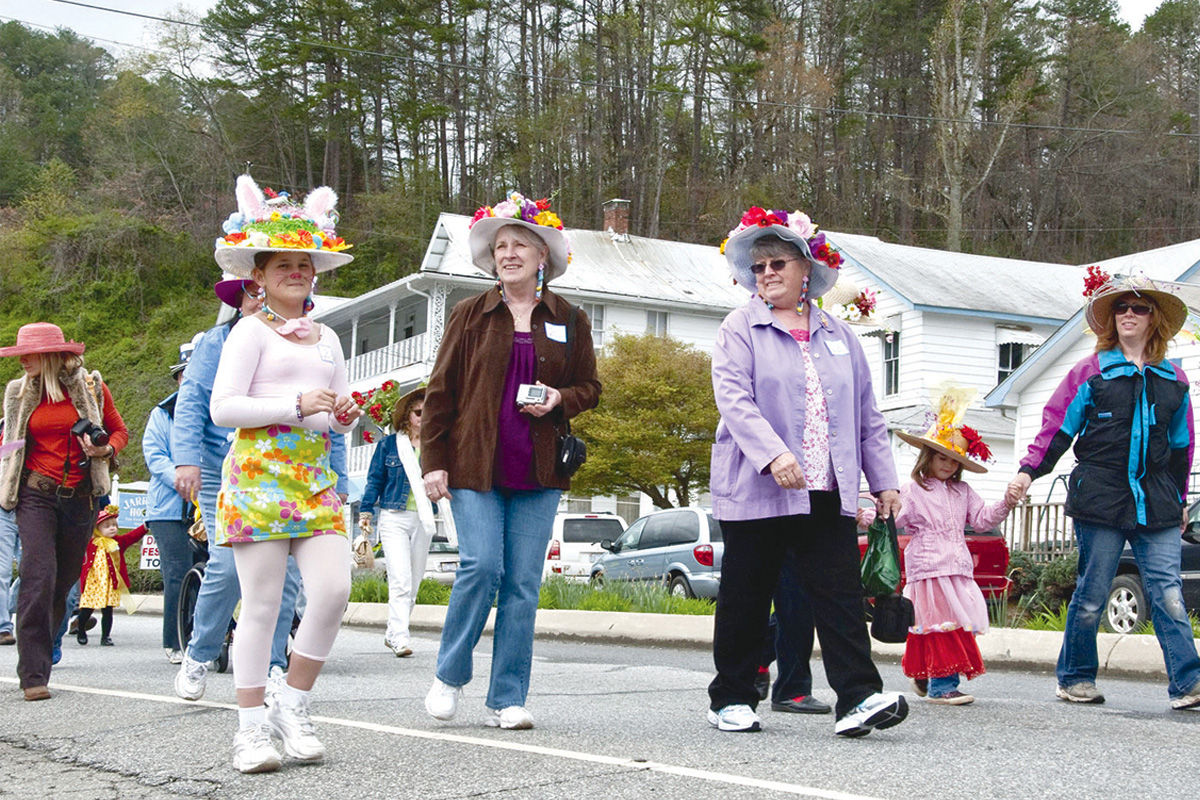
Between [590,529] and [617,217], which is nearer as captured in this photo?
[590,529]

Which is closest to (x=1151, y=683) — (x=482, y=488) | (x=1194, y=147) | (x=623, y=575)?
(x=482, y=488)

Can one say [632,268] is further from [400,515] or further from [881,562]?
[881,562]

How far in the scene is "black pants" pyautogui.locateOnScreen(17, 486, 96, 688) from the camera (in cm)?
723

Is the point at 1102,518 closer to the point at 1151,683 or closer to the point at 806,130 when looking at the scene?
the point at 1151,683

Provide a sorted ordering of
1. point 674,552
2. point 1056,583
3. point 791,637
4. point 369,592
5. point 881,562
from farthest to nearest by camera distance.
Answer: point 674,552, point 369,592, point 1056,583, point 791,637, point 881,562

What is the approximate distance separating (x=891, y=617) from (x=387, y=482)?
553cm

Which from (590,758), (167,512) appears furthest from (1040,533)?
(590,758)

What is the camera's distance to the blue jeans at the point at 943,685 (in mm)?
7418

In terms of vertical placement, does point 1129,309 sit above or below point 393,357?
below

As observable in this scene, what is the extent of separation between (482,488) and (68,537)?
3005 mm

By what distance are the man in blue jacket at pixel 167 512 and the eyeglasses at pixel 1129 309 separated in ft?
17.5

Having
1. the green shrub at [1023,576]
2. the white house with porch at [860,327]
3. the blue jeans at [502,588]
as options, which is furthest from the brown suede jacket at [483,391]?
the white house with porch at [860,327]

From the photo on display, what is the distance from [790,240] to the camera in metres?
5.91

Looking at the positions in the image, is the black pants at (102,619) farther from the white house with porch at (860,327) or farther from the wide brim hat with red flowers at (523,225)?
the white house with porch at (860,327)
